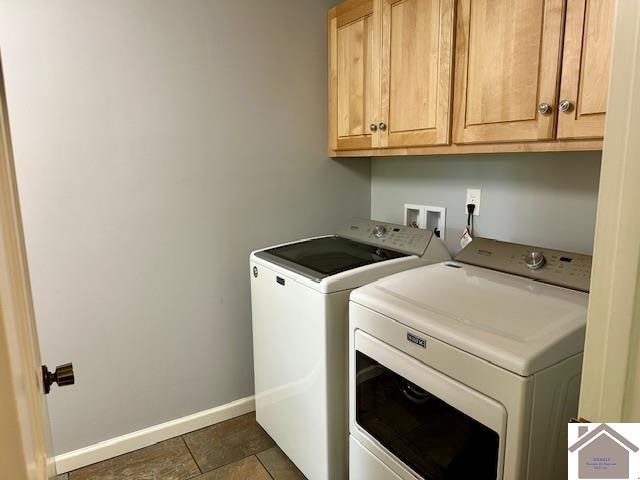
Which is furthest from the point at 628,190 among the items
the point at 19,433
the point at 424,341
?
the point at 424,341

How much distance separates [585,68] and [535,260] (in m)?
0.62

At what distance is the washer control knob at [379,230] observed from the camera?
2021 mm

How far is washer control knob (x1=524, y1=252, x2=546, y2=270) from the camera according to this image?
1.49 m

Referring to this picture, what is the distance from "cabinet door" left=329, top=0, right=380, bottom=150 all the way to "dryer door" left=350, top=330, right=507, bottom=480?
1.02 m

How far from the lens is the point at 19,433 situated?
40 cm

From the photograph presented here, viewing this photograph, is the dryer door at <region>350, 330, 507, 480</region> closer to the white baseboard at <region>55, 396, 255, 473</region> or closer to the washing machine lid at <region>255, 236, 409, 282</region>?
the washing machine lid at <region>255, 236, 409, 282</region>

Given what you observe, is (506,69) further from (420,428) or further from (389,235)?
(420,428)

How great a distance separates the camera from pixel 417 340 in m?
1.21

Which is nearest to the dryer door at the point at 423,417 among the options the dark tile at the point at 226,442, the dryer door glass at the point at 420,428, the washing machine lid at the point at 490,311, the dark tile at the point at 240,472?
the dryer door glass at the point at 420,428

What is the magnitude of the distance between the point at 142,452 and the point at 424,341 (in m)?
1.57

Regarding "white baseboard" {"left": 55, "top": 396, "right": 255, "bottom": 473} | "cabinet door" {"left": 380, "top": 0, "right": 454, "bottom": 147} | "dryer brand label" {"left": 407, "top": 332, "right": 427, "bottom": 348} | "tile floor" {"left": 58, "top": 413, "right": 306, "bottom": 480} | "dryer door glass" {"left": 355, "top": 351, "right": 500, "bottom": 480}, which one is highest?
"cabinet door" {"left": 380, "top": 0, "right": 454, "bottom": 147}

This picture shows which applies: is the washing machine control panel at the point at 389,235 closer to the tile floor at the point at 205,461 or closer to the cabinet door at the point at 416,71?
the cabinet door at the point at 416,71

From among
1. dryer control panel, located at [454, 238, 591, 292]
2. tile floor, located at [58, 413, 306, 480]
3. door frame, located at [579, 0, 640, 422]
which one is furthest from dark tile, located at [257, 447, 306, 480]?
door frame, located at [579, 0, 640, 422]

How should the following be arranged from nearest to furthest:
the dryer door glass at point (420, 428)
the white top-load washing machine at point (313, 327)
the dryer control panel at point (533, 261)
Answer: the dryer door glass at point (420, 428) → the dryer control panel at point (533, 261) → the white top-load washing machine at point (313, 327)
